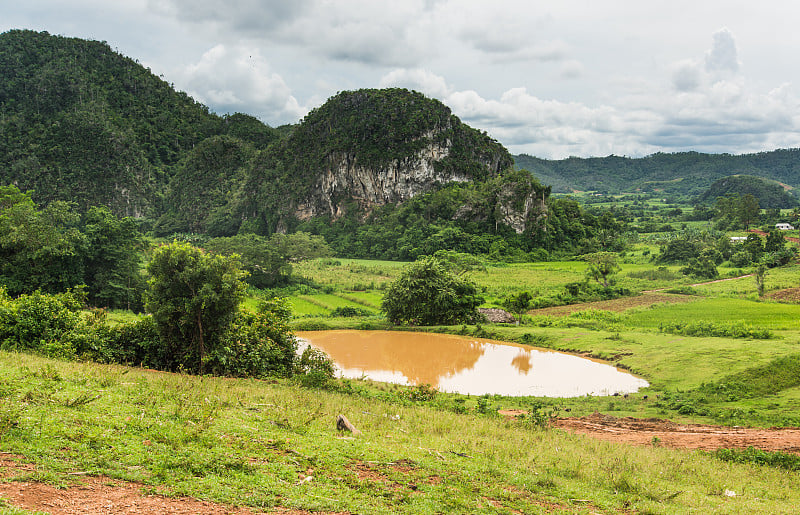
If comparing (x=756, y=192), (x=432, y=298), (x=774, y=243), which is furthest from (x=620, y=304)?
(x=756, y=192)

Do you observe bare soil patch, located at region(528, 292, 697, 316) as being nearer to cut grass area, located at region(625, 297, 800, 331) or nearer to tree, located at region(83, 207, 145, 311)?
cut grass area, located at region(625, 297, 800, 331)

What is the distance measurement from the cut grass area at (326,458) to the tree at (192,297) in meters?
4.14

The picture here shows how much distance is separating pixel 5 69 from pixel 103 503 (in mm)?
147629

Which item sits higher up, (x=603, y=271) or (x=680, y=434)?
(x=603, y=271)

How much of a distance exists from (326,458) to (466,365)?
17687 mm

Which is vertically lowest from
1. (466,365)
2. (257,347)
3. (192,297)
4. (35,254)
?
(466,365)

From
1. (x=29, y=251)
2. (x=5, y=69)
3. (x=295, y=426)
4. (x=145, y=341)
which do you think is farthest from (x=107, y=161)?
(x=295, y=426)

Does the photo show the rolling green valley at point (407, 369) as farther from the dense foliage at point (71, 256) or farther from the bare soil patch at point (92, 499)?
the dense foliage at point (71, 256)

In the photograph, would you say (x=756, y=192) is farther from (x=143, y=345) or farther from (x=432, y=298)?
(x=143, y=345)

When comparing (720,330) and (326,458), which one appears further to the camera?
(720,330)

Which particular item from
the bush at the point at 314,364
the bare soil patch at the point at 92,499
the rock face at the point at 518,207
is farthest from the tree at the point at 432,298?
the rock face at the point at 518,207

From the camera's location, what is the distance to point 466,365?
971 inches

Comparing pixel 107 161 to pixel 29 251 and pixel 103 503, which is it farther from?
pixel 103 503

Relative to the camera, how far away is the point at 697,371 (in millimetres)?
18578
